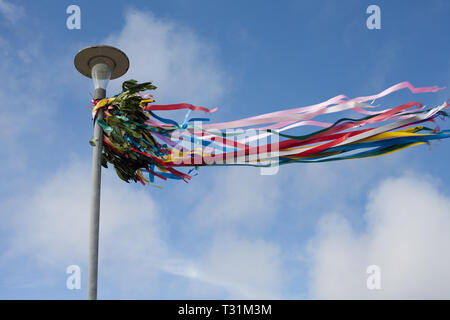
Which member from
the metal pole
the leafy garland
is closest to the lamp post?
the metal pole

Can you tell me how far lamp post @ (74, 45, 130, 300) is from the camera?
6.32m

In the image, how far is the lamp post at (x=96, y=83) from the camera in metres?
6.32

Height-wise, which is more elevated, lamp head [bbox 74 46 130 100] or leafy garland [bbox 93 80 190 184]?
lamp head [bbox 74 46 130 100]

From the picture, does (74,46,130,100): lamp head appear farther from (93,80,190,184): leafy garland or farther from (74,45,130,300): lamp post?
(93,80,190,184): leafy garland

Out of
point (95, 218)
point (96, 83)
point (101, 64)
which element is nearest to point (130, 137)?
point (96, 83)

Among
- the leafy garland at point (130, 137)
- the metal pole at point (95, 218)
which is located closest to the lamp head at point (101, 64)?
the leafy garland at point (130, 137)

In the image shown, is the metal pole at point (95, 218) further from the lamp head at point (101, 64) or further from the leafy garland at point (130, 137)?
the lamp head at point (101, 64)

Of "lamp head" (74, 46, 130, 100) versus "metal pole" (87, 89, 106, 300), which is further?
"lamp head" (74, 46, 130, 100)

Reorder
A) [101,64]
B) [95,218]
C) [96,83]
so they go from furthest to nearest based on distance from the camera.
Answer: [96,83] → [101,64] → [95,218]

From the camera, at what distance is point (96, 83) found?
7.47 meters

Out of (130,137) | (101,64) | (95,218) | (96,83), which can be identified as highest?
(101,64)

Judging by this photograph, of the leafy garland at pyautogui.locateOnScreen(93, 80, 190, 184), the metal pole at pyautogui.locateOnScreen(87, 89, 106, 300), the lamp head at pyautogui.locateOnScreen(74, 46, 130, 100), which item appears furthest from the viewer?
the leafy garland at pyautogui.locateOnScreen(93, 80, 190, 184)

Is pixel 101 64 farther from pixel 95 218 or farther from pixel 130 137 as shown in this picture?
pixel 95 218
